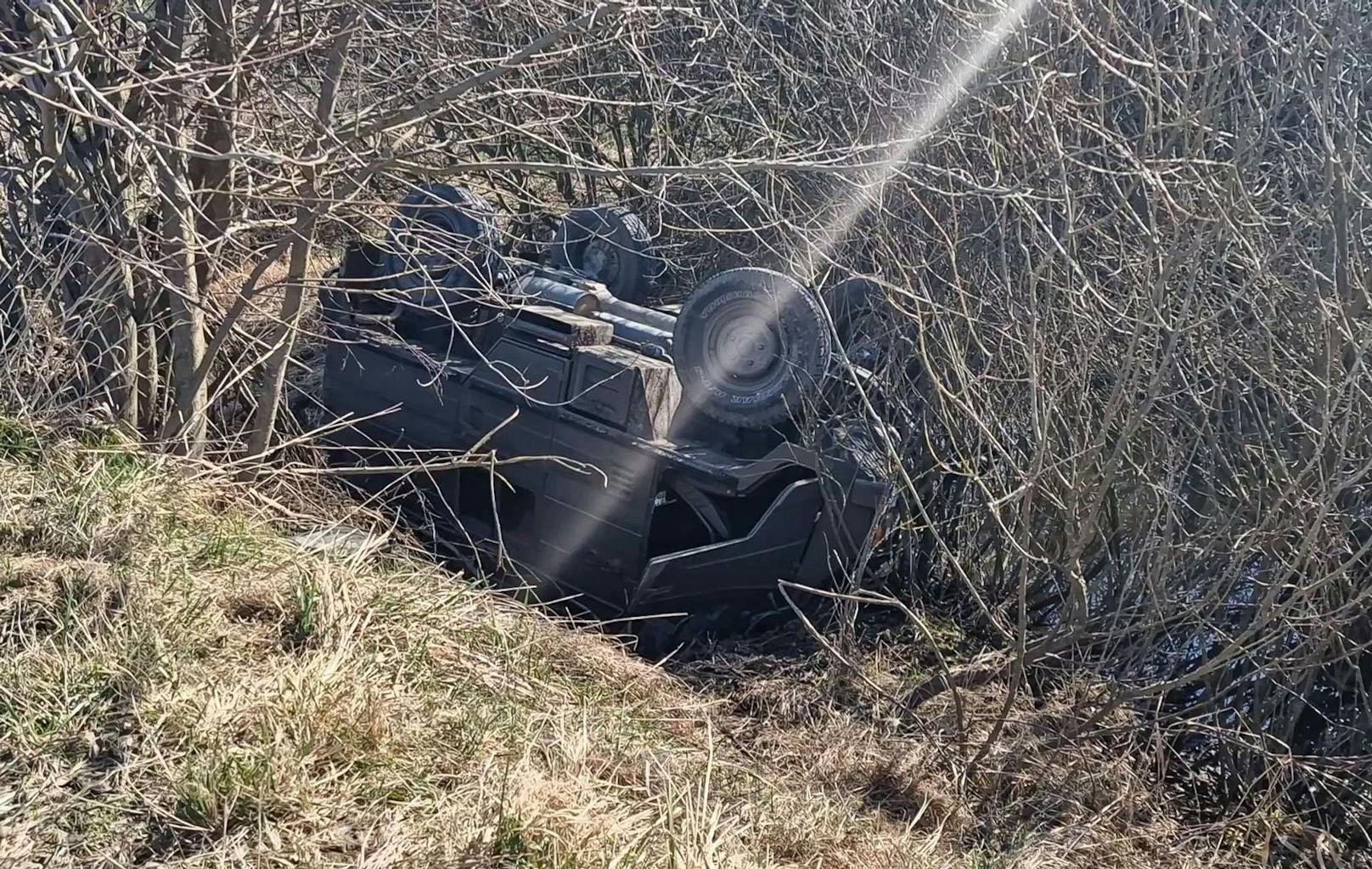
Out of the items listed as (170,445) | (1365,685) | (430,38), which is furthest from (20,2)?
(1365,685)

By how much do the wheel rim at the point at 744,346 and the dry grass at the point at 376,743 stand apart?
63.4 inches

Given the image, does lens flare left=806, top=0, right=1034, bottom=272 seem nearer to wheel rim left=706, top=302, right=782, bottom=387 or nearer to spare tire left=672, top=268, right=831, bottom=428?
spare tire left=672, top=268, right=831, bottom=428

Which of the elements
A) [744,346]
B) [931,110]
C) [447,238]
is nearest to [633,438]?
[744,346]

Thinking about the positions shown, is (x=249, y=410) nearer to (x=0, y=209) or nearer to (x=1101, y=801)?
(x=0, y=209)

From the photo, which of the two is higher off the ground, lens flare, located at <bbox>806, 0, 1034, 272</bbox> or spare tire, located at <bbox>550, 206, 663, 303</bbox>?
lens flare, located at <bbox>806, 0, 1034, 272</bbox>

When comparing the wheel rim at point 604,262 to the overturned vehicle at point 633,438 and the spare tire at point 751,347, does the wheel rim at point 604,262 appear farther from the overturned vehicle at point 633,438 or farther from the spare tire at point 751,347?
the spare tire at point 751,347

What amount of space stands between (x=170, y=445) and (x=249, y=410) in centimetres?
83

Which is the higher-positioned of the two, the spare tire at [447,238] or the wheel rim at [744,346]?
the spare tire at [447,238]

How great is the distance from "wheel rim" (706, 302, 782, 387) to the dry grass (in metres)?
1.61

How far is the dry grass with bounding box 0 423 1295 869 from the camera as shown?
9.76 feet

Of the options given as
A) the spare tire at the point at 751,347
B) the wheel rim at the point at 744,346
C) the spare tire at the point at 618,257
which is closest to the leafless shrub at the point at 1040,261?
the spare tire at the point at 751,347

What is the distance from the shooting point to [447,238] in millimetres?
6559

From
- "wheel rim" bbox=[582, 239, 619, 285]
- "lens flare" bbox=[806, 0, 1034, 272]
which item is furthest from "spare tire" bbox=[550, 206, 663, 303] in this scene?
"lens flare" bbox=[806, 0, 1034, 272]

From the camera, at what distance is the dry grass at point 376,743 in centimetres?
297
